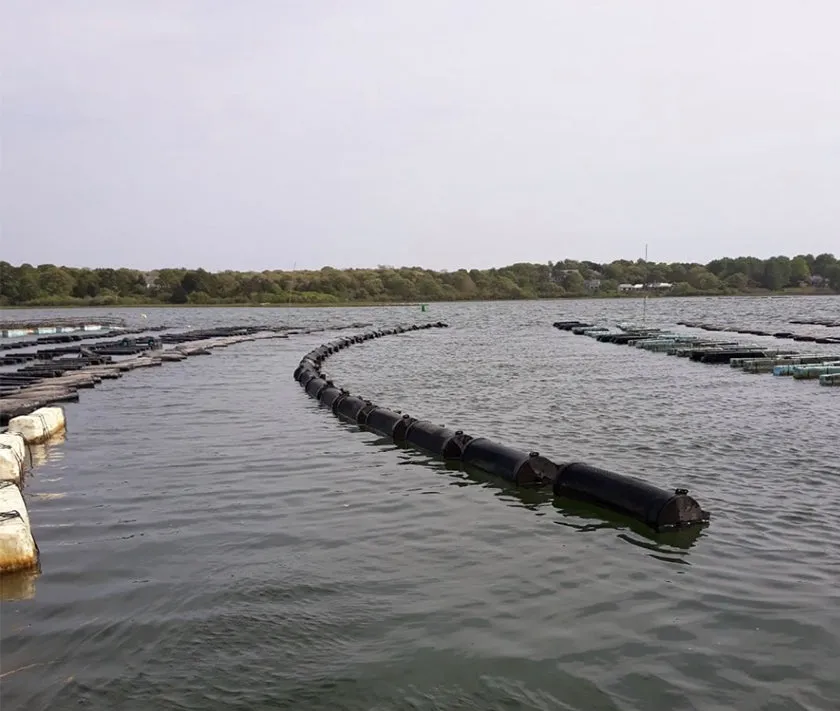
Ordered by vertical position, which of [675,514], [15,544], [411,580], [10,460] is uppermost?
[10,460]

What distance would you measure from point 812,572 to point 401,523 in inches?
215

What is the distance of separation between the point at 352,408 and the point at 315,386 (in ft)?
19.1

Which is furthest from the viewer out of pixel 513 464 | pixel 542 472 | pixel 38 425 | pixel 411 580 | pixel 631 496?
pixel 38 425

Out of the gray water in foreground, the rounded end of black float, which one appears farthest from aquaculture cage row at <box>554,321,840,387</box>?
the rounded end of black float

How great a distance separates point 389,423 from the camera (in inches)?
738

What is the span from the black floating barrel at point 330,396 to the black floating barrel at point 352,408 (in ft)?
1.53

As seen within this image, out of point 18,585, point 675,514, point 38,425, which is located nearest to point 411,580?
point 675,514

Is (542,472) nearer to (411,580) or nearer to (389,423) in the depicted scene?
(411,580)

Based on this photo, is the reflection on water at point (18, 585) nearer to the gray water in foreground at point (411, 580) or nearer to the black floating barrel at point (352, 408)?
the gray water in foreground at point (411, 580)

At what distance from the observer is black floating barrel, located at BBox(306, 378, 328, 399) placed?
25975mm

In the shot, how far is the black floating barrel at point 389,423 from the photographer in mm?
17953

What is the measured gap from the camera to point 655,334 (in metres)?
55.4

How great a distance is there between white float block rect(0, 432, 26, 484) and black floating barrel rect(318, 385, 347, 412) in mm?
9328

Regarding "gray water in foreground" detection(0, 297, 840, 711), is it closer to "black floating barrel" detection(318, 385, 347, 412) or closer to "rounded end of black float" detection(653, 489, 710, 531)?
"rounded end of black float" detection(653, 489, 710, 531)
